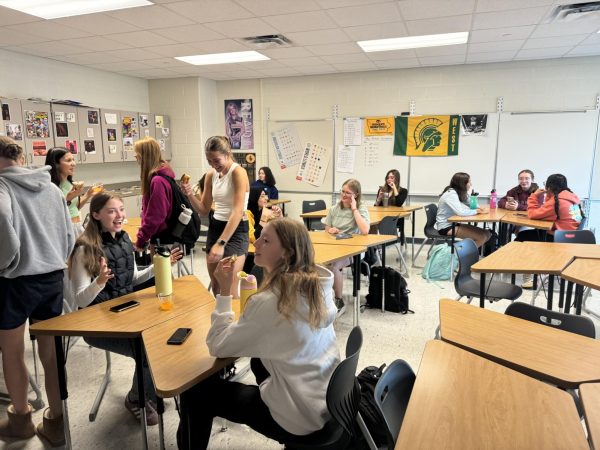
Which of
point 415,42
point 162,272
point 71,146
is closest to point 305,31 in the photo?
point 415,42

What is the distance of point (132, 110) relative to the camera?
7.22 meters

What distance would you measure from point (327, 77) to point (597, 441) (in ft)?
21.9

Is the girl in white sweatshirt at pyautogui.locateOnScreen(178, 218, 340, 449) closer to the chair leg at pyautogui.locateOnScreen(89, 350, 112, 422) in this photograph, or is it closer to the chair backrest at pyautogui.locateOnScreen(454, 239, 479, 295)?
the chair leg at pyautogui.locateOnScreen(89, 350, 112, 422)

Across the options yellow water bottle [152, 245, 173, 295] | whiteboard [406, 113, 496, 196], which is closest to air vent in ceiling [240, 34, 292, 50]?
whiteboard [406, 113, 496, 196]

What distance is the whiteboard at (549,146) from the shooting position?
6.00 m

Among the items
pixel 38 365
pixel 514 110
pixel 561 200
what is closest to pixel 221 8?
pixel 38 365

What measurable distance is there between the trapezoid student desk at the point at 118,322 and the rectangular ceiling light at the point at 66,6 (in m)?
2.76

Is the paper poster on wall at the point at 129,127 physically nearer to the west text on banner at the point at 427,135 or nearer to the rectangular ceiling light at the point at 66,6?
the rectangular ceiling light at the point at 66,6

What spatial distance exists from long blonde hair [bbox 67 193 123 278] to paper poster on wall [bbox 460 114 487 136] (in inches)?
222

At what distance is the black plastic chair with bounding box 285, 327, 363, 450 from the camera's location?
4.68 feet

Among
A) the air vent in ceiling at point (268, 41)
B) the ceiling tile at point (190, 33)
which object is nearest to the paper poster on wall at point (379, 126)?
the air vent in ceiling at point (268, 41)

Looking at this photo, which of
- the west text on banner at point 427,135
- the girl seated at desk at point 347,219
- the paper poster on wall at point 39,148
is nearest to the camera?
the girl seated at desk at point 347,219

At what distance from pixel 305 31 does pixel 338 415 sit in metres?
4.06

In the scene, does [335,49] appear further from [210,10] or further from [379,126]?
[210,10]
